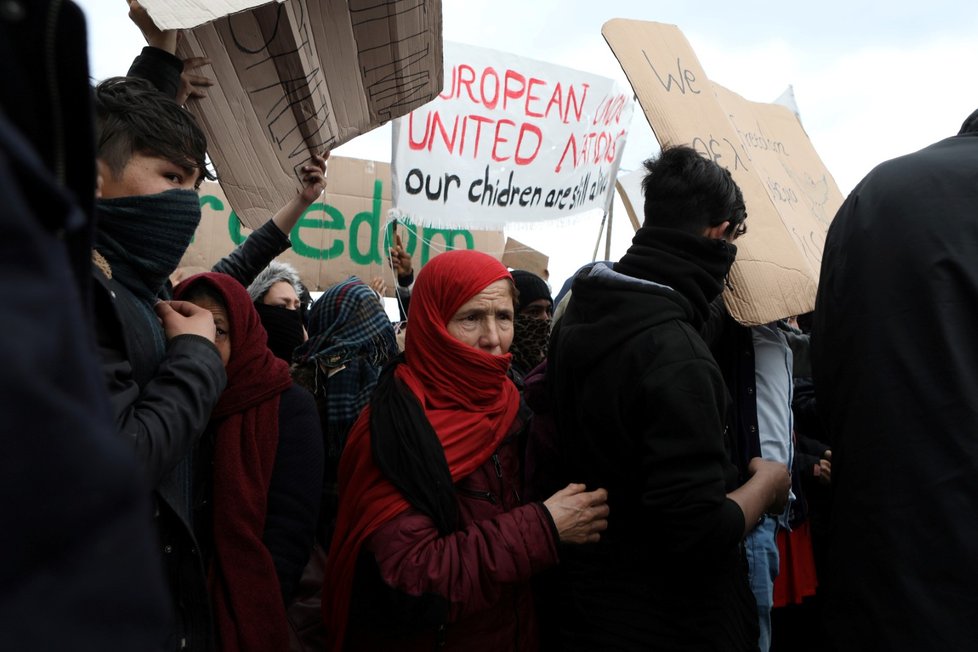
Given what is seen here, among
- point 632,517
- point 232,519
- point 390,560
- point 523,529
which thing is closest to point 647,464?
point 632,517

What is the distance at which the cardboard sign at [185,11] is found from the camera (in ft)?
3.72

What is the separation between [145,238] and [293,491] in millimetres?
783

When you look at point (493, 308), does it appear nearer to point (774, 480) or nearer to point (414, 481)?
point (414, 481)

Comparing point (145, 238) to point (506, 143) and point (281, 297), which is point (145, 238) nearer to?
point (281, 297)

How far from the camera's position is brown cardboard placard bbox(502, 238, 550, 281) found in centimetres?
536

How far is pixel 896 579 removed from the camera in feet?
4.13

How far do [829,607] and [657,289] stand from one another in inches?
29.4

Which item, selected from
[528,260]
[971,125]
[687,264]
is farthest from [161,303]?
[528,260]

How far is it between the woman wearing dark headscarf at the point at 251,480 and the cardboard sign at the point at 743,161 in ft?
3.91

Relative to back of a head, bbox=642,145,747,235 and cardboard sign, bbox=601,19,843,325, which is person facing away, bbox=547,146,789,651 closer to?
back of a head, bbox=642,145,747,235

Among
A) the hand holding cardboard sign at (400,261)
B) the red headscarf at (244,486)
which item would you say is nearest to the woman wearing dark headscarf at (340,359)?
the red headscarf at (244,486)

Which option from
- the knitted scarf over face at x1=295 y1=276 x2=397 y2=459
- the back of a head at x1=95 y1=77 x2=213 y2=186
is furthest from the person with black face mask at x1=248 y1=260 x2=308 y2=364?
the back of a head at x1=95 y1=77 x2=213 y2=186

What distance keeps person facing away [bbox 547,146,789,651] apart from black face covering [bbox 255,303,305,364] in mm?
1706

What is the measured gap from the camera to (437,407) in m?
1.93
